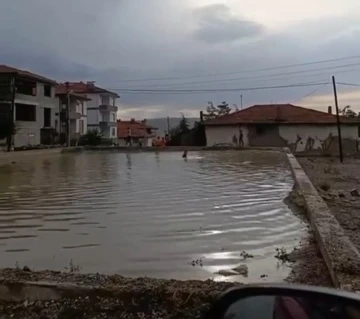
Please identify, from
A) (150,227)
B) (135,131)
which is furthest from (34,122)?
(150,227)

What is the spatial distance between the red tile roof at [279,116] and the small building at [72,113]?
17.0m

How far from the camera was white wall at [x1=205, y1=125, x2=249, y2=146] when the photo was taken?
48.6 m

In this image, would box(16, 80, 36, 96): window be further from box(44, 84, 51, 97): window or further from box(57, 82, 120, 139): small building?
box(57, 82, 120, 139): small building

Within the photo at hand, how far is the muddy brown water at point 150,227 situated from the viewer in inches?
249

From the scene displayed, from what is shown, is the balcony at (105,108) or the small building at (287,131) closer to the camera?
the small building at (287,131)

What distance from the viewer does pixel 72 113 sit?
6334cm

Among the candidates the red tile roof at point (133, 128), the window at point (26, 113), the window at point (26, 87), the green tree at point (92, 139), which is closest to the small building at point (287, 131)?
the green tree at point (92, 139)

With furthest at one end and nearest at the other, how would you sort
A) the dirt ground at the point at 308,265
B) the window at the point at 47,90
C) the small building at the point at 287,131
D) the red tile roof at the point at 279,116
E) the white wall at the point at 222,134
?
the window at the point at 47,90, the white wall at the point at 222,134, the red tile roof at the point at 279,116, the small building at the point at 287,131, the dirt ground at the point at 308,265

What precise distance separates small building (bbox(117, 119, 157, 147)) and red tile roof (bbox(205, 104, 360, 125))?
2806cm

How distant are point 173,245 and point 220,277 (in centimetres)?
176

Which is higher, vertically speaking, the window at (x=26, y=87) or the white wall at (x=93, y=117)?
the window at (x=26, y=87)

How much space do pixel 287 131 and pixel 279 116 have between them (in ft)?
8.35

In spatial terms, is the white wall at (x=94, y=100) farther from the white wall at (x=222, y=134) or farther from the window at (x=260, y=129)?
the window at (x=260, y=129)

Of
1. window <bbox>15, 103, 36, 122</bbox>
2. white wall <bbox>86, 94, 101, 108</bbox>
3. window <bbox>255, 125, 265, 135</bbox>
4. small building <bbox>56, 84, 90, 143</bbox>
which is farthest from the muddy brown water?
white wall <bbox>86, 94, 101, 108</bbox>
